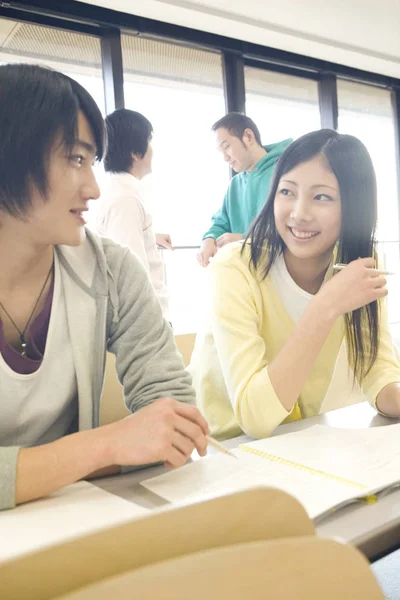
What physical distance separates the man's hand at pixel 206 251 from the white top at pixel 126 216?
1.45 ft

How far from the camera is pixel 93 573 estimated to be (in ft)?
1.05

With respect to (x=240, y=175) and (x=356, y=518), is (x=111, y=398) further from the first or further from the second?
(x=240, y=175)

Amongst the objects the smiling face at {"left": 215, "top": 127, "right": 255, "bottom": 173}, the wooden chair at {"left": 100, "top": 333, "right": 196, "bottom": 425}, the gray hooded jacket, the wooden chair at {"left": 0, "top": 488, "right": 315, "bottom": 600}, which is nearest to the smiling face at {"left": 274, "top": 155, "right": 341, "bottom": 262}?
the gray hooded jacket

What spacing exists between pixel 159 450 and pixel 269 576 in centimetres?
45

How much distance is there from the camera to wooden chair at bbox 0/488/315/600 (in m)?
0.30

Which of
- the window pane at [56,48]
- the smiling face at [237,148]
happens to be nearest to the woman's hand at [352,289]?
the smiling face at [237,148]

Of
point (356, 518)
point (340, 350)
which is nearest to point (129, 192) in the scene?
point (340, 350)

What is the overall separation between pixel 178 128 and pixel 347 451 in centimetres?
358

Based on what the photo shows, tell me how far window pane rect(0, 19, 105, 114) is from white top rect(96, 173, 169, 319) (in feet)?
4.18

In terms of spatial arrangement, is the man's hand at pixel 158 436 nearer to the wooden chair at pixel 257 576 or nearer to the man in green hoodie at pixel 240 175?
the wooden chair at pixel 257 576

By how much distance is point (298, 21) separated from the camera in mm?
4105

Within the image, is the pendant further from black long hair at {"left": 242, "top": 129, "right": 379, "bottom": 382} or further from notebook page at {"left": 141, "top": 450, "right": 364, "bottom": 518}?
black long hair at {"left": 242, "top": 129, "right": 379, "bottom": 382}

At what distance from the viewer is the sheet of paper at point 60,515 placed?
58cm

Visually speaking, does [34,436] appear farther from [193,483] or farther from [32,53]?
[32,53]
